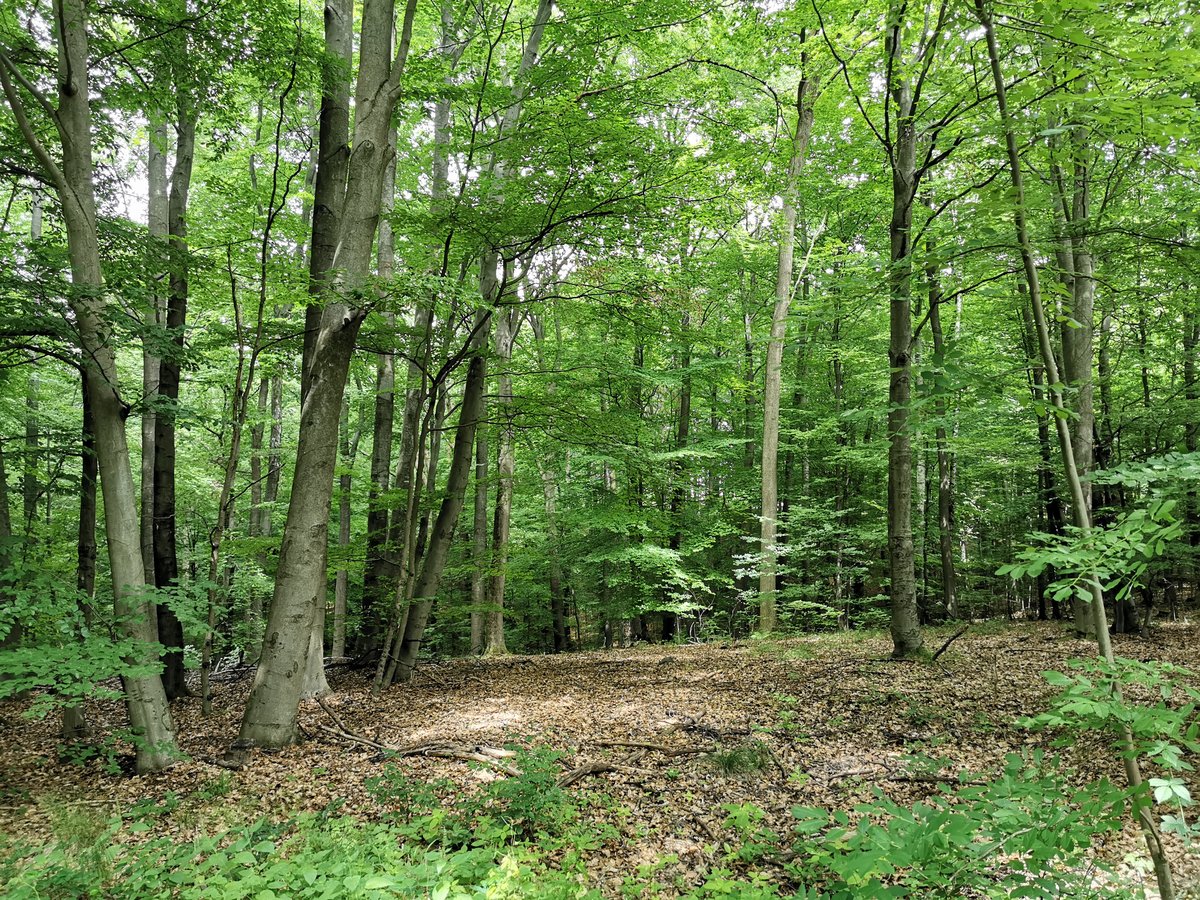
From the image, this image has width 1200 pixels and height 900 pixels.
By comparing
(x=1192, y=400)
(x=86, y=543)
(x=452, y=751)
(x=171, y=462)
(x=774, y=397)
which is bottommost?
(x=452, y=751)

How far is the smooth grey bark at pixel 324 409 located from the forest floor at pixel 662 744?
1.65 feet

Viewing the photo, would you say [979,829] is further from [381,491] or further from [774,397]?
[774,397]

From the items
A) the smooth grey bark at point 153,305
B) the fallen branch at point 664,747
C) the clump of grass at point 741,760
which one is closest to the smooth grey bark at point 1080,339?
the clump of grass at point 741,760

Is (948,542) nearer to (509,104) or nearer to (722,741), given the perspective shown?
(722,741)

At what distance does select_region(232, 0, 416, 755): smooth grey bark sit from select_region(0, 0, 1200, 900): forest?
0.14 feet

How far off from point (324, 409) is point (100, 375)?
5.35 ft


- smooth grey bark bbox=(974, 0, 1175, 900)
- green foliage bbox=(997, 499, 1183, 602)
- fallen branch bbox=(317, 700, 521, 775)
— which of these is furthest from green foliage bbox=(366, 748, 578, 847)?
green foliage bbox=(997, 499, 1183, 602)

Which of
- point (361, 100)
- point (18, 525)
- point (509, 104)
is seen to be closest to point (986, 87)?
point (509, 104)

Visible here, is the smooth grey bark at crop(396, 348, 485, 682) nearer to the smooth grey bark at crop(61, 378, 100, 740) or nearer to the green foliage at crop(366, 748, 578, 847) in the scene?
the smooth grey bark at crop(61, 378, 100, 740)

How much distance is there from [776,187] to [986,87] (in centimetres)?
405

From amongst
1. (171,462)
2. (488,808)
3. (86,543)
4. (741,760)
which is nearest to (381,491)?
(171,462)

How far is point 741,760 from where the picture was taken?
14.9ft

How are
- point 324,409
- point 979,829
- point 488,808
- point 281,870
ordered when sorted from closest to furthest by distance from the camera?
point 979,829
point 281,870
point 488,808
point 324,409

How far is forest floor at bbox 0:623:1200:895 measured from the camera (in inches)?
152
